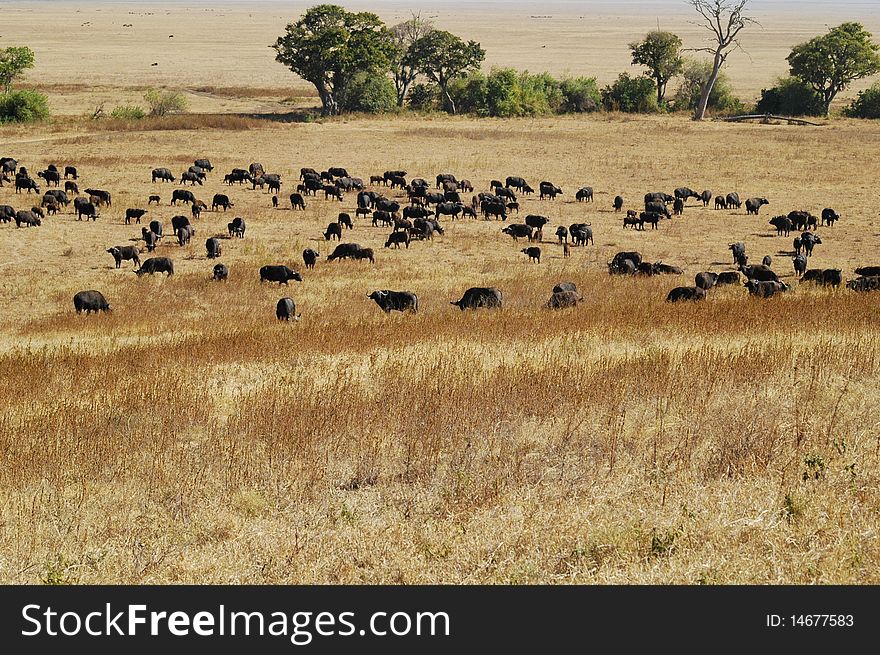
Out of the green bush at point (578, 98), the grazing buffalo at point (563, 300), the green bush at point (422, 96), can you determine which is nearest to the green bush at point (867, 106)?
the green bush at point (578, 98)

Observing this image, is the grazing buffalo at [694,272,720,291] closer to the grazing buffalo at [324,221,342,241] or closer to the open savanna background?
the open savanna background

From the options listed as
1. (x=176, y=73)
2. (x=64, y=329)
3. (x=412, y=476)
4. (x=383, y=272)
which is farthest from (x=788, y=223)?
(x=176, y=73)

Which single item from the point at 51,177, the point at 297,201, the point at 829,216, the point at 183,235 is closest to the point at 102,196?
the point at 51,177

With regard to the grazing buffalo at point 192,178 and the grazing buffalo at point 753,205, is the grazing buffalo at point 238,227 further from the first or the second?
the grazing buffalo at point 753,205

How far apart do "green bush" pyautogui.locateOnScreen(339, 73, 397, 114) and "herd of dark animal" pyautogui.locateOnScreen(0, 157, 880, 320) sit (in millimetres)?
31434

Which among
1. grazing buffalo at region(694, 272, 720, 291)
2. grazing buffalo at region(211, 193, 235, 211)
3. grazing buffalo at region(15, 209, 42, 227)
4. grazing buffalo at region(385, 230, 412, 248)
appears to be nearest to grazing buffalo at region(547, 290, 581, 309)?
grazing buffalo at region(694, 272, 720, 291)

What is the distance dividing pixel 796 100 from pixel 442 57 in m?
33.3

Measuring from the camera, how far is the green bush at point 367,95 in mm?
74000

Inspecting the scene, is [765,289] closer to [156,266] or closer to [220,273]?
[220,273]

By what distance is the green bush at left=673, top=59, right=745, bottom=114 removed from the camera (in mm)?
81562

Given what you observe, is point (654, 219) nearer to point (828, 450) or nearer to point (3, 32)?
point (828, 450)

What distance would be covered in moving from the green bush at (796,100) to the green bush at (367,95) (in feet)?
117

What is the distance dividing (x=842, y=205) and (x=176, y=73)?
326ft

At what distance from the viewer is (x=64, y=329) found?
1812cm
